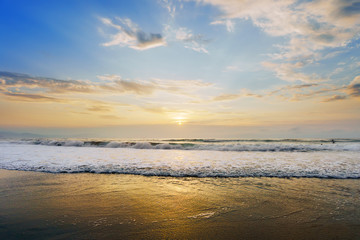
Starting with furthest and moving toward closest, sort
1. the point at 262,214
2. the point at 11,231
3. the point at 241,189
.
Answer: the point at 241,189, the point at 262,214, the point at 11,231

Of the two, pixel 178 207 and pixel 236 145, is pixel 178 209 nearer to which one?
pixel 178 207

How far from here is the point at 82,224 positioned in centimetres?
357

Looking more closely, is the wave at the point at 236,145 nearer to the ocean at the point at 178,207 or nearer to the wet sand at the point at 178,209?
the ocean at the point at 178,207

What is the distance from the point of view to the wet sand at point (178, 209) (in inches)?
130

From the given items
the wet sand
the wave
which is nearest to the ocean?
the wet sand

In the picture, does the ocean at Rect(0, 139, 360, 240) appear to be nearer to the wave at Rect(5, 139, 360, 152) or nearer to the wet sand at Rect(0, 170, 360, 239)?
the wet sand at Rect(0, 170, 360, 239)

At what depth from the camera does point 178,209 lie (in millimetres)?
4320

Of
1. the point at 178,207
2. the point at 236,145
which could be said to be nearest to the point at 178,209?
the point at 178,207

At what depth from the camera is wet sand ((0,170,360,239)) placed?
10.9 feet

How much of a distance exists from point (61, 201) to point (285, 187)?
637 cm

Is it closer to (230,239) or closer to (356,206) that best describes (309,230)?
(230,239)

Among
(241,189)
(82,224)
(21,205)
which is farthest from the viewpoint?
(241,189)

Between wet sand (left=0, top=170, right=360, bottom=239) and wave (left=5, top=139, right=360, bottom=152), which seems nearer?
wet sand (left=0, top=170, right=360, bottom=239)

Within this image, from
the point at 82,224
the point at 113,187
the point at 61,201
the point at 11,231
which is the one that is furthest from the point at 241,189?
the point at 11,231
